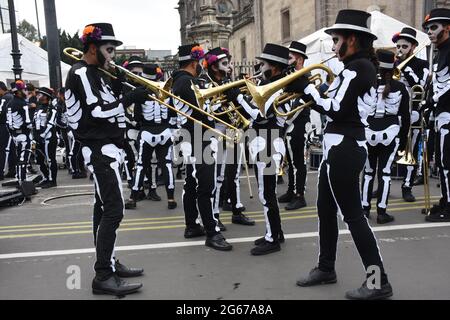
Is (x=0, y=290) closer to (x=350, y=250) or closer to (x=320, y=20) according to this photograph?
(x=350, y=250)

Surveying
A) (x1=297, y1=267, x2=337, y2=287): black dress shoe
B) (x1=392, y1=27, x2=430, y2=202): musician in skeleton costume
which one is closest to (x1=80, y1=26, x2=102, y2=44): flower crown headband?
(x1=297, y1=267, x2=337, y2=287): black dress shoe

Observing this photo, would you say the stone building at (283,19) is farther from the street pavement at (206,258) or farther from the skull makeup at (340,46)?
the skull makeup at (340,46)

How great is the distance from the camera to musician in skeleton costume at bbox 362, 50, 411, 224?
19.6 ft

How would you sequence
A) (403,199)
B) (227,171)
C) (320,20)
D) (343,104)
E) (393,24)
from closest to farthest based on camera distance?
1. (343,104)
2. (227,171)
3. (403,199)
4. (393,24)
5. (320,20)

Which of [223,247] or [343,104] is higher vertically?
[343,104]

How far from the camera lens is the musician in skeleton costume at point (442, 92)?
18.9 feet

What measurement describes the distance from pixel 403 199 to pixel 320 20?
1777 cm

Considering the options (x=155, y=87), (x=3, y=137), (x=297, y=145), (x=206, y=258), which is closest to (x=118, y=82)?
(x=155, y=87)

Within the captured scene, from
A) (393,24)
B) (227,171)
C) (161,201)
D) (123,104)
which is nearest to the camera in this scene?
(123,104)

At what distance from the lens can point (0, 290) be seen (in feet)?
13.6

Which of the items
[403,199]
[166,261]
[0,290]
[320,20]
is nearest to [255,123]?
[166,261]

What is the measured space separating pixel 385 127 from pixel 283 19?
2398cm

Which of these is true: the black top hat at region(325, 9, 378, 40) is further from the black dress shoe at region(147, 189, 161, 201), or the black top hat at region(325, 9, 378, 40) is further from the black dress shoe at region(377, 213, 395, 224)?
the black dress shoe at region(147, 189, 161, 201)

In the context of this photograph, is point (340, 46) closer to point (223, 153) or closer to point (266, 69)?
point (266, 69)
